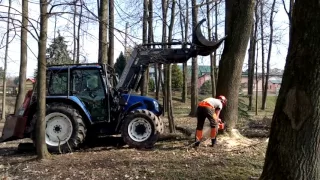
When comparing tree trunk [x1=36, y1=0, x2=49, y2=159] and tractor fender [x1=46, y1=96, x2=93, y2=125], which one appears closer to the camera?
tree trunk [x1=36, y1=0, x2=49, y2=159]

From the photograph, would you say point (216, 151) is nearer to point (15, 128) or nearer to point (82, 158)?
point (82, 158)

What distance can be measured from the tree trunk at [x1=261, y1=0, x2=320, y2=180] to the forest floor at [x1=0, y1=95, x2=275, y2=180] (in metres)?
1.80

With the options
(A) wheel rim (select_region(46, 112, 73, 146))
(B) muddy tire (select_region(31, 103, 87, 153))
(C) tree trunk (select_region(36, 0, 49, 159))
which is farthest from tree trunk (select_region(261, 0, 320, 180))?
(A) wheel rim (select_region(46, 112, 73, 146))

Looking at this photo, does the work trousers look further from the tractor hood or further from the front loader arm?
the front loader arm

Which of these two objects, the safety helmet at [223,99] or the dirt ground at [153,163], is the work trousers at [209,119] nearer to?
the dirt ground at [153,163]

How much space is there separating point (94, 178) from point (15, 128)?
3.58m

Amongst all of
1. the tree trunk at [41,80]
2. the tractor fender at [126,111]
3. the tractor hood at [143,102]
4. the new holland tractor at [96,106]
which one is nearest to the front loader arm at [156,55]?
the new holland tractor at [96,106]

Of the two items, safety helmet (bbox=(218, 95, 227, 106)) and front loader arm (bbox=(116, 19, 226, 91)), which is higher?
front loader arm (bbox=(116, 19, 226, 91))

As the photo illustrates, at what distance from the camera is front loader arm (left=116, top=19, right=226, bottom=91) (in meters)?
10.3

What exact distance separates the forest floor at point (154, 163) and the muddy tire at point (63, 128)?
0.34 metres

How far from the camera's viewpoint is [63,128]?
10.2m

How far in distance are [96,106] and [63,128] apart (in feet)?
3.28

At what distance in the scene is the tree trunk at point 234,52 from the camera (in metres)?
10.0

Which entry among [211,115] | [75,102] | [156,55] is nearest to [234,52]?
[211,115]
